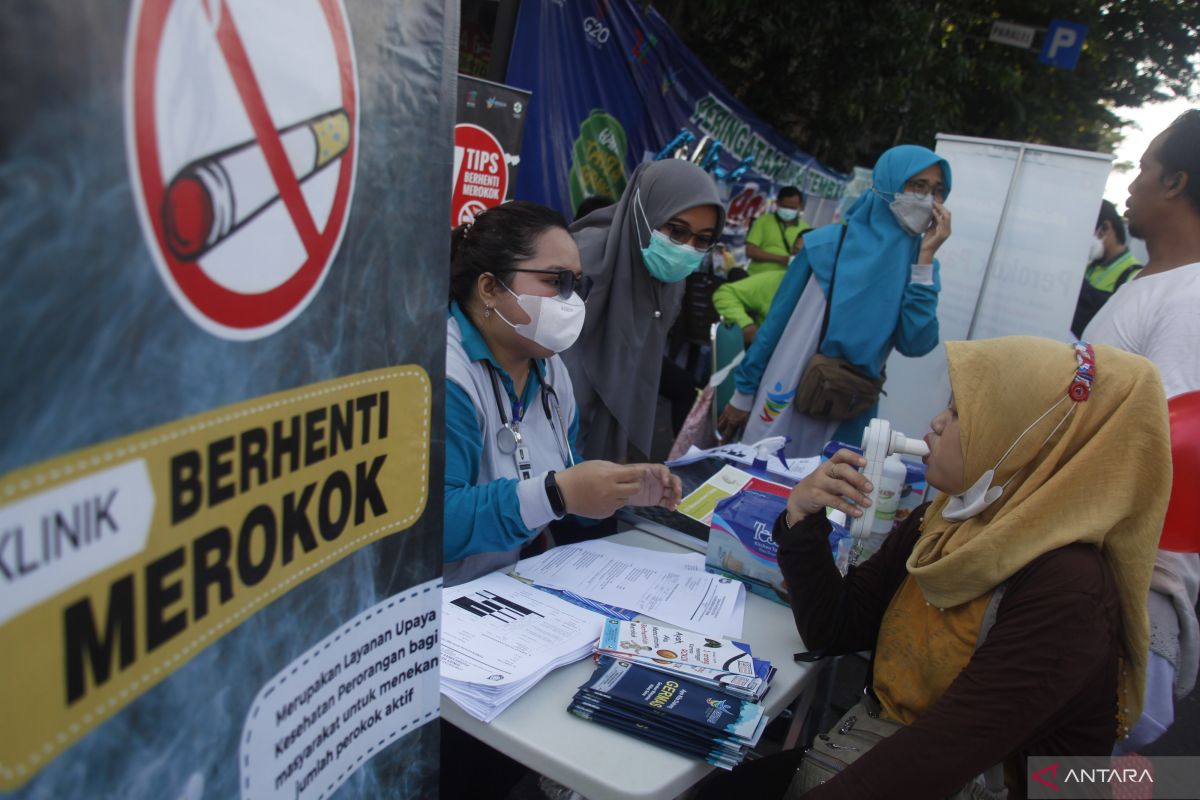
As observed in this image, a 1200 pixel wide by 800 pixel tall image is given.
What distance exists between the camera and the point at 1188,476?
1628mm

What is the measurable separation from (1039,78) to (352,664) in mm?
14407

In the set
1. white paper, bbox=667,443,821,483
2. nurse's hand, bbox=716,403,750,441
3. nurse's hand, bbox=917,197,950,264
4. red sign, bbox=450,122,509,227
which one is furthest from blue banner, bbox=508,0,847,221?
white paper, bbox=667,443,821,483

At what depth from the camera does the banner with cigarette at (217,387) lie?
1.47 feet

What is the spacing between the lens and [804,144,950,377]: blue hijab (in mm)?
2920

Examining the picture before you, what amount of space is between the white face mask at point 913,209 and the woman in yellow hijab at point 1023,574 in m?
1.65

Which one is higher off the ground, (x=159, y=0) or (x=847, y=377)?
(x=159, y=0)

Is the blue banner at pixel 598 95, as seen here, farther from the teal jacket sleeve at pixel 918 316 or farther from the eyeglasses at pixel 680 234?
the teal jacket sleeve at pixel 918 316

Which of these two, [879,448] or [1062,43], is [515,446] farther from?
[1062,43]

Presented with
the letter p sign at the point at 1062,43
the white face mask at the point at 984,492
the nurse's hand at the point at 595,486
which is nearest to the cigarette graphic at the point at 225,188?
the nurse's hand at the point at 595,486

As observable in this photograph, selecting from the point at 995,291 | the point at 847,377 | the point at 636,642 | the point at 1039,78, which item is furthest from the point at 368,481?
the point at 1039,78

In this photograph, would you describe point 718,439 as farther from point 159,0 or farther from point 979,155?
point 159,0

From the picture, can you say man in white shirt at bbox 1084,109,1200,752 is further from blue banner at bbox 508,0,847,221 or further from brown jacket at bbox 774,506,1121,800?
blue banner at bbox 508,0,847,221

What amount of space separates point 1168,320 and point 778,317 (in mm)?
1422

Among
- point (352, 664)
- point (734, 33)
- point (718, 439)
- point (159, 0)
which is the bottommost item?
point (718, 439)
